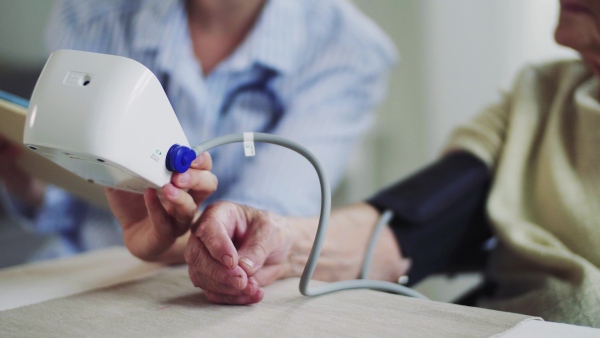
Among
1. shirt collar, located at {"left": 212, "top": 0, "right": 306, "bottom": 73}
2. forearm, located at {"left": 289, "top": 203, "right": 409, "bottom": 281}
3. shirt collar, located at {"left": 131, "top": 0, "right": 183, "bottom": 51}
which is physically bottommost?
forearm, located at {"left": 289, "top": 203, "right": 409, "bottom": 281}

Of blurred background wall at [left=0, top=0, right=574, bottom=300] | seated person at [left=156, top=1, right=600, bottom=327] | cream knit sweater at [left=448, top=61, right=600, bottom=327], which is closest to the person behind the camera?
seated person at [left=156, top=1, right=600, bottom=327]

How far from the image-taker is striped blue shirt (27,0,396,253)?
785 mm

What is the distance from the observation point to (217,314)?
0.43m

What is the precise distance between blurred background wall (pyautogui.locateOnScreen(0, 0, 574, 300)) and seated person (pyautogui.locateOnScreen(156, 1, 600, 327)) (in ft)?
1.02

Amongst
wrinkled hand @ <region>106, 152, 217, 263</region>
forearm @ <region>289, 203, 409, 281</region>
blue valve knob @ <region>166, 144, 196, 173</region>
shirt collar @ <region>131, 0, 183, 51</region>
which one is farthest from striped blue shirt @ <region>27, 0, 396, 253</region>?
blue valve knob @ <region>166, 144, 196, 173</region>

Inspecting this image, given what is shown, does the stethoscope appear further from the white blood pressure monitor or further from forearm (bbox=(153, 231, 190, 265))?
the white blood pressure monitor

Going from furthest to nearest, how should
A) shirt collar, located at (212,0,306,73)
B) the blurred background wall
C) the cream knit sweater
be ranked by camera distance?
1. the blurred background wall
2. shirt collar, located at (212,0,306,73)
3. the cream knit sweater

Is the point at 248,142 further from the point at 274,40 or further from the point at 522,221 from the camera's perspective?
the point at 274,40

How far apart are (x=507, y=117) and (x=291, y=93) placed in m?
0.36

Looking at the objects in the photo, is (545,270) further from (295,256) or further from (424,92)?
(424,92)

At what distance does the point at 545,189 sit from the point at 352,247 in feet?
0.82

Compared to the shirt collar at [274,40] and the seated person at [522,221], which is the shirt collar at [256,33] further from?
the seated person at [522,221]

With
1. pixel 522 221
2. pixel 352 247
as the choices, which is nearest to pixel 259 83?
pixel 352 247

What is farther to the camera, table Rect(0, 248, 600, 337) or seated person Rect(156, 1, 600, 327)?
seated person Rect(156, 1, 600, 327)
